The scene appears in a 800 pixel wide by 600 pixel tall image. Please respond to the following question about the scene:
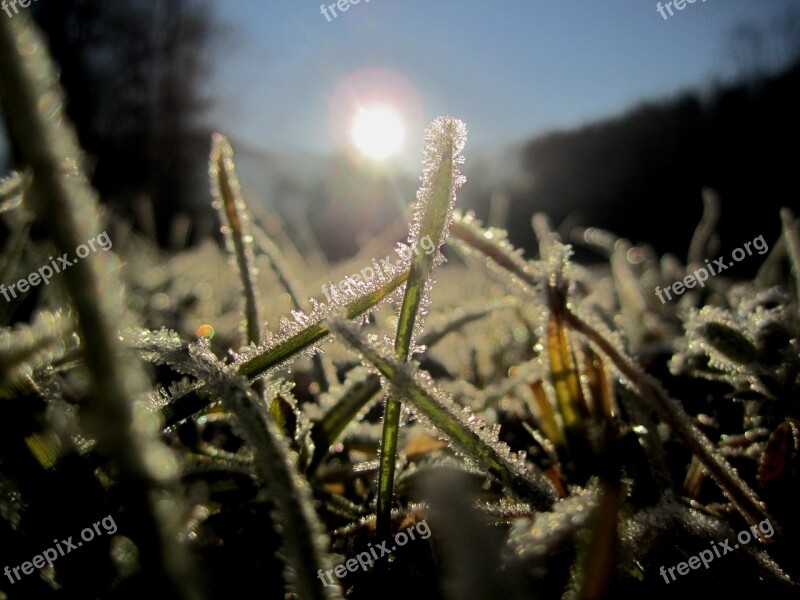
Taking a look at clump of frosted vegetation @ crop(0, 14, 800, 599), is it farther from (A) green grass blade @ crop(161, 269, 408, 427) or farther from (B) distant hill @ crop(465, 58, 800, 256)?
(B) distant hill @ crop(465, 58, 800, 256)

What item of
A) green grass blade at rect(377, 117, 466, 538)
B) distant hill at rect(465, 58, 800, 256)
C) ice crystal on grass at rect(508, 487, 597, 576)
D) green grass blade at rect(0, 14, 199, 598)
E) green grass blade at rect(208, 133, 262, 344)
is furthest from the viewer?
distant hill at rect(465, 58, 800, 256)

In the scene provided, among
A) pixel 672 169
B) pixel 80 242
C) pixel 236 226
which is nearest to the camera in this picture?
pixel 80 242

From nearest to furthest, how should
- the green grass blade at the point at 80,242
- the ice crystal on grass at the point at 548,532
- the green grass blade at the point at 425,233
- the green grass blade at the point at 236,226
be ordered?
the green grass blade at the point at 80,242 < the ice crystal on grass at the point at 548,532 < the green grass blade at the point at 425,233 < the green grass blade at the point at 236,226

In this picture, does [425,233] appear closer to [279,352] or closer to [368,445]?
[279,352]

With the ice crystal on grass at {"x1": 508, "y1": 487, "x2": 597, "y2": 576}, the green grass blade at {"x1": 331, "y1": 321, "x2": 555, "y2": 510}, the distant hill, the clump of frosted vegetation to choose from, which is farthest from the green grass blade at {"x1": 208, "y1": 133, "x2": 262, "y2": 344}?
the distant hill

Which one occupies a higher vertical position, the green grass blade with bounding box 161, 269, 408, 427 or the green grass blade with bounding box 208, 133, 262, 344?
the green grass blade with bounding box 208, 133, 262, 344

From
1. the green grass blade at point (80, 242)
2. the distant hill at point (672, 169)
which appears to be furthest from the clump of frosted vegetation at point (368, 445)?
the distant hill at point (672, 169)

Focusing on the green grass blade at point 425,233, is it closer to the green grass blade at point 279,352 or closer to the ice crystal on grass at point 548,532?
the green grass blade at point 279,352

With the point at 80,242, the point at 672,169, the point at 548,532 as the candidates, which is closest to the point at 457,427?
the point at 548,532

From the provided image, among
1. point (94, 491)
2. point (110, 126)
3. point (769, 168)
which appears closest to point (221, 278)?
point (94, 491)
